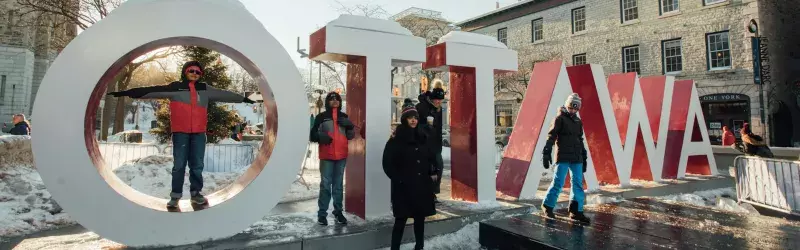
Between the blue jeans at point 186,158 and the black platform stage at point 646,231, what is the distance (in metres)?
3.21

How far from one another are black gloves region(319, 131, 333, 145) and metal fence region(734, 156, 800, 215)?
6.70 metres

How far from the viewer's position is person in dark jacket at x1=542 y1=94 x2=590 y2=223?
507 cm

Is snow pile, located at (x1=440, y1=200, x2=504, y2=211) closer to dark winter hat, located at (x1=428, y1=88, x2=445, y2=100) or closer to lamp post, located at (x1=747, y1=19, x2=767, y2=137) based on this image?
dark winter hat, located at (x1=428, y1=88, x2=445, y2=100)

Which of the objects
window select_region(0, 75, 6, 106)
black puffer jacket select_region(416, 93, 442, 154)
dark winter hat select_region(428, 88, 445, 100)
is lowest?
black puffer jacket select_region(416, 93, 442, 154)

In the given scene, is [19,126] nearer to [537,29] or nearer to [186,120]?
[186,120]

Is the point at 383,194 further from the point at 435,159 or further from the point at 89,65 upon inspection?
the point at 89,65

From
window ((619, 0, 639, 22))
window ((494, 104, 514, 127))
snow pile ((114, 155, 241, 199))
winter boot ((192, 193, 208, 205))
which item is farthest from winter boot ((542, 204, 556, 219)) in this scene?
window ((494, 104, 514, 127))

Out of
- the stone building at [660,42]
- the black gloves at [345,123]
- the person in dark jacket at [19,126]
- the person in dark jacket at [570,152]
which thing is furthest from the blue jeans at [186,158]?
the stone building at [660,42]

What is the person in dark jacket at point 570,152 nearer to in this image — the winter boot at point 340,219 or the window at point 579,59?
the winter boot at point 340,219

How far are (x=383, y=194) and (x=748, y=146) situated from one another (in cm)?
877

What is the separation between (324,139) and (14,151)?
289 inches

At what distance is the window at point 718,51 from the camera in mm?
16922

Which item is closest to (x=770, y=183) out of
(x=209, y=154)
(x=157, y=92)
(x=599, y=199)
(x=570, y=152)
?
(x=599, y=199)

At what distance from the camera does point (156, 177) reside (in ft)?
28.4
